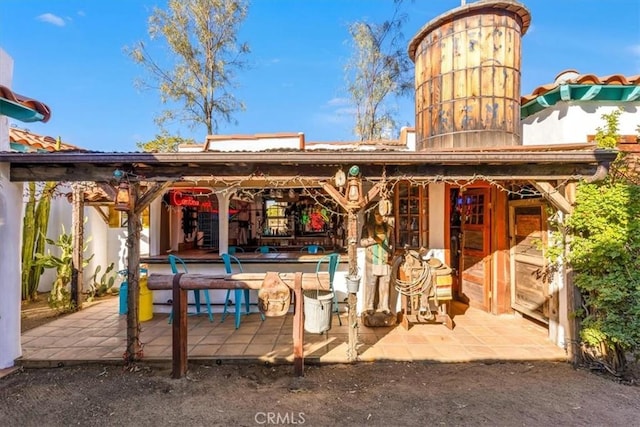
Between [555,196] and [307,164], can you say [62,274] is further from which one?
[555,196]

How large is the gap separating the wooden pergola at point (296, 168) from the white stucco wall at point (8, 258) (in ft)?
0.81

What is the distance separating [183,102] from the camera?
12078 mm

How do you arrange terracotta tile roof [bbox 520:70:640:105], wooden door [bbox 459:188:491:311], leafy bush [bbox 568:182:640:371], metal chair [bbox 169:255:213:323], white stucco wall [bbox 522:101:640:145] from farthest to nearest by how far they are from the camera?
wooden door [bbox 459:188:491:311] → metal chair [bbox 169:255:213:323] → white stucco wall [bbox 522:101:640:145] → terracotta tile roof [bbox 520:70:640:105] → leafy bush [bbox 568:182:640:371]

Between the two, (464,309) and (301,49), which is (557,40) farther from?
(301,49)

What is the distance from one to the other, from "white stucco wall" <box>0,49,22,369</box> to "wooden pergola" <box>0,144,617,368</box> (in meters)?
0.25

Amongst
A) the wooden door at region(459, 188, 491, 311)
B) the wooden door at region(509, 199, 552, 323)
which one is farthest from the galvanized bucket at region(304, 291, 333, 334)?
the wooden door at region(459, 188, 491, 311)

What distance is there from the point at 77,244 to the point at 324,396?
5.81 m

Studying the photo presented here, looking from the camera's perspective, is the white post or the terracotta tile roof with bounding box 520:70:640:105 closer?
the terracotta tile roof with bounding box 520:70:640:105

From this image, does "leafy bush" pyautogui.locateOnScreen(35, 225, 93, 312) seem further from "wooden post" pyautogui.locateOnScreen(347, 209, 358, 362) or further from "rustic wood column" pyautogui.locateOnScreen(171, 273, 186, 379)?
"wooden post" pyautogui.locateOnScreen(347, 209, 358, 362)

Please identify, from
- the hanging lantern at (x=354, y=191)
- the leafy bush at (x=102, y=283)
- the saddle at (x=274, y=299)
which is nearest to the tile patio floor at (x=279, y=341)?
the saddle at (x=274, y=299)

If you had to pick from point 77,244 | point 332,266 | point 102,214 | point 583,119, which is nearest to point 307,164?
point 332,266

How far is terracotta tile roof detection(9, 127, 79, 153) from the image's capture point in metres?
6.10

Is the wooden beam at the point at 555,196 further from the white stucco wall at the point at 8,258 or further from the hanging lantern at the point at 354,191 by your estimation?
the white stucco wall at the point at 8,258

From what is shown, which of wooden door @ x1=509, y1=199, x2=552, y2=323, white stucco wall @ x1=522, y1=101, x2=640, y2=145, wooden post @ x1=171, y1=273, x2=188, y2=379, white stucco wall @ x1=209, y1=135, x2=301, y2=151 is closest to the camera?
wooden post @ x1=171, y1=273, x2=188, y2=379
